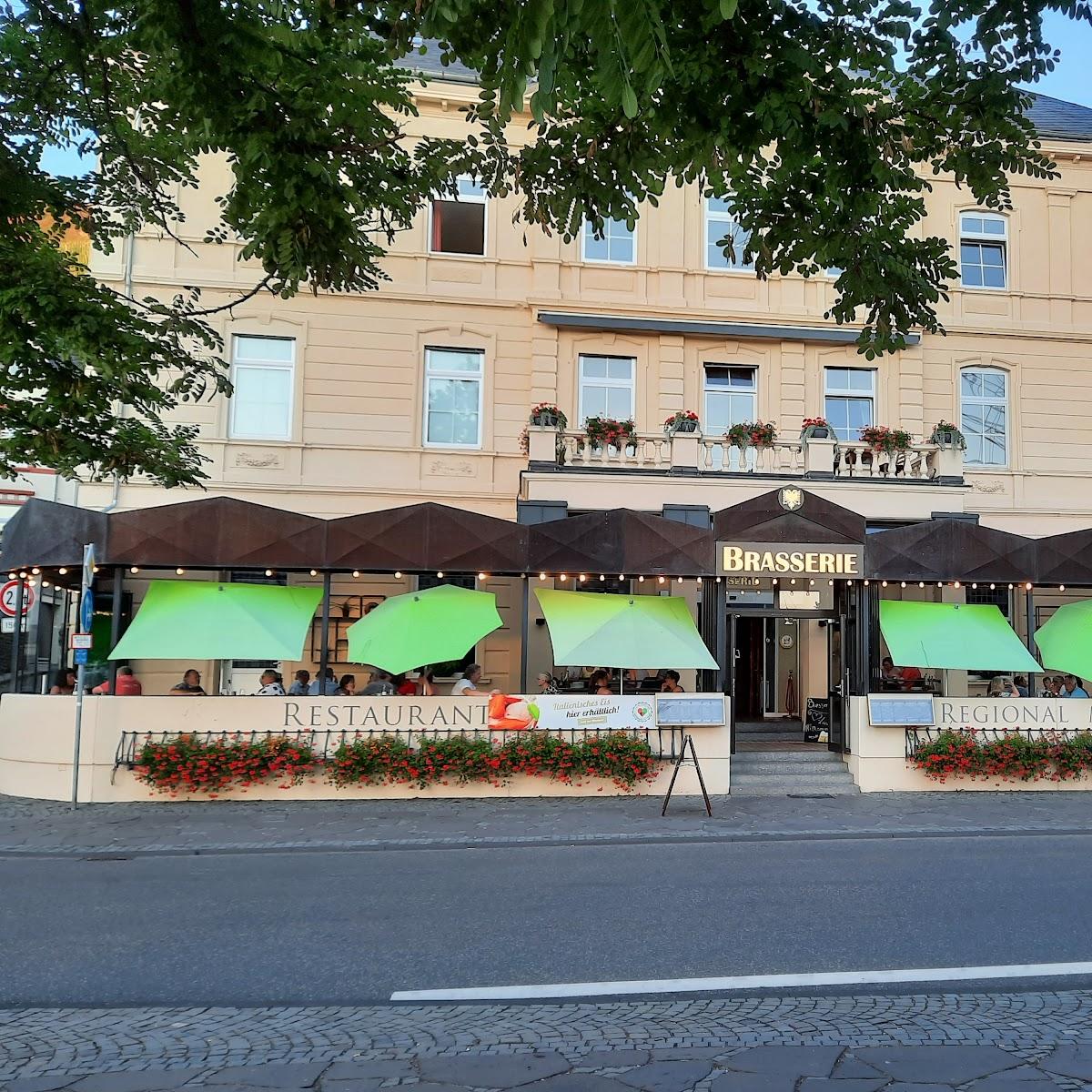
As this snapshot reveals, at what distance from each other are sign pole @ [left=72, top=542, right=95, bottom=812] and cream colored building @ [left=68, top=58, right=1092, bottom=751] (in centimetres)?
553

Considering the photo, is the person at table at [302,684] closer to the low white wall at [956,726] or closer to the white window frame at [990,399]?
the low white wall at [956,726]

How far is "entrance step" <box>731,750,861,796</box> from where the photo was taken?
46.5 ft

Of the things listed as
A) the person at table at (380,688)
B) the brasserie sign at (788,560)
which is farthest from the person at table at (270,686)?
the brasserie sign at (788,560)

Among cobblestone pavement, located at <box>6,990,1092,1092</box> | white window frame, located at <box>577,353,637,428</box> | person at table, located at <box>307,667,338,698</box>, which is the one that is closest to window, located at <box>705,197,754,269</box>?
white window frame, located at <box>577,353,637,428</box>

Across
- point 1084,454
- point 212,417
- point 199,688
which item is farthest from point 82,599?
point 1084,454

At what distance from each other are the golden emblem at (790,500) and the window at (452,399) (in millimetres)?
7242

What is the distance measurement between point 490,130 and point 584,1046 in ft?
23.3

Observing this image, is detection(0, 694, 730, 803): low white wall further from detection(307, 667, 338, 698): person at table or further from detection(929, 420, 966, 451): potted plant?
detection(929, 420, 966, 451): potted plant

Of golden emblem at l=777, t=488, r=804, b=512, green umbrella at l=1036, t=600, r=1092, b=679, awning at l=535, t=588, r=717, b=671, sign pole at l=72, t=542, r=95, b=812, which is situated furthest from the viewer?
green umbrella at l=1036, t=600, r=1092, b=679

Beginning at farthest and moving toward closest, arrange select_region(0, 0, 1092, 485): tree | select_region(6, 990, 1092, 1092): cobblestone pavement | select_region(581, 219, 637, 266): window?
select_region(581, 219, 637, 266): window, select_region(0, 0, 1092, 485): tree, select_region(6, 990, 1092, 1092): cobblestone pavement

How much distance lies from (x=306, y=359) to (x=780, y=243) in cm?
1261

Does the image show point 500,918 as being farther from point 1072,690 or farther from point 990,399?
point 990,399

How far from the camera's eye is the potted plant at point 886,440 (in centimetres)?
1848

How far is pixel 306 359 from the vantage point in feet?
63.6
